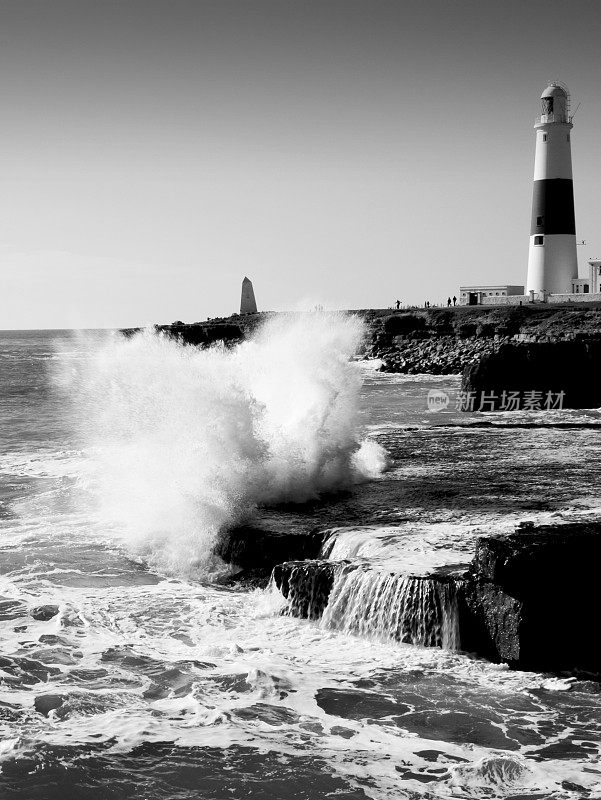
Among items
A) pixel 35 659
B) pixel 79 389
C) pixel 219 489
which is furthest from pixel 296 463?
pixel 79 389

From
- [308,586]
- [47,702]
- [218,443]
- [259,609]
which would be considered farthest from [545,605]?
[218,443]

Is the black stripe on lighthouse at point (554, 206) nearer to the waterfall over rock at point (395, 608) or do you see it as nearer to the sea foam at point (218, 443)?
the sea foam at point (218, 443)

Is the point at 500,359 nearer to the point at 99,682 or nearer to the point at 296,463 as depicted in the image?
the point at 296,463

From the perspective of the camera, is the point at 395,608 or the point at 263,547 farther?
the point at 263,547

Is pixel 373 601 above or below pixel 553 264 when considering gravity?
below

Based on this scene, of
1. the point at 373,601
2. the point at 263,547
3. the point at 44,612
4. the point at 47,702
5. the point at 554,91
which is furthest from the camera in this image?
the point at 554,91

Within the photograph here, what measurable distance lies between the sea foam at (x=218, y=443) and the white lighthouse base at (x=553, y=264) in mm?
27264

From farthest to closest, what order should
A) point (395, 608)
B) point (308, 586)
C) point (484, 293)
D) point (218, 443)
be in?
point (484, 293)
point (218, 443)
point (308, 586)
point (395, 608)

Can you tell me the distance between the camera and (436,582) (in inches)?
354

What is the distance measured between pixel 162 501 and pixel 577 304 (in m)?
35.2

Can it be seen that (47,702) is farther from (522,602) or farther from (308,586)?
(522,602)

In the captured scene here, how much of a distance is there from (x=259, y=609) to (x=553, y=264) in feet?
127

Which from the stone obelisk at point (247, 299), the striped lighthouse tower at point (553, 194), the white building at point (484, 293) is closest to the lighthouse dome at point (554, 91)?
the striped lighthouse tower at point (553, 194)

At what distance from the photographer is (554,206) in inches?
1706
